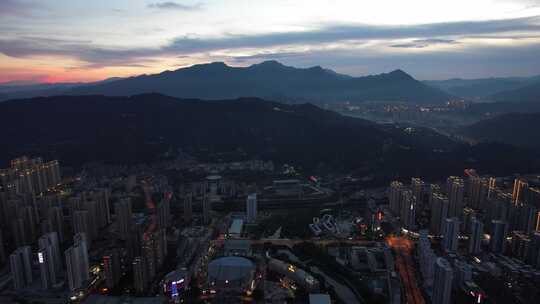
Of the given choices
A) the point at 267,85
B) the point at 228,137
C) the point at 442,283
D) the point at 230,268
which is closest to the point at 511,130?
the point at 228,137

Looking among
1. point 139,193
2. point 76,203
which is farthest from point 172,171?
point 76,203

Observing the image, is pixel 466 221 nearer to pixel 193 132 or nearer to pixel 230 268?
pixel 230 268

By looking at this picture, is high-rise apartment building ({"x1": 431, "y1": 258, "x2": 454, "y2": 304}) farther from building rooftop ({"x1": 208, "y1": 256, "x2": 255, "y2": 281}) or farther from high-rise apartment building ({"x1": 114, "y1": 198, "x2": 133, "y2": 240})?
high-rise apartment building ({"x1": 114, "y1": 198, "x2": 133, "y2": 240})

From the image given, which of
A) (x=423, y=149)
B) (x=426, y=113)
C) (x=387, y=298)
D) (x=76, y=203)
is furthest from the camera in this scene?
(x=426, y=113)

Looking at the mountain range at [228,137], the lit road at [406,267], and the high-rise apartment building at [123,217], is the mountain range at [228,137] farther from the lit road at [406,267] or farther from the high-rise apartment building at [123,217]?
the high-rise apartment building at [123,217]

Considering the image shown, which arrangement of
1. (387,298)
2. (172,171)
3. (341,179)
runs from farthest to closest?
(172,171) < (341,179) < (387,298)

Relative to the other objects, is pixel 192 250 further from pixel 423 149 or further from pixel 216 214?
pixel 423 149
